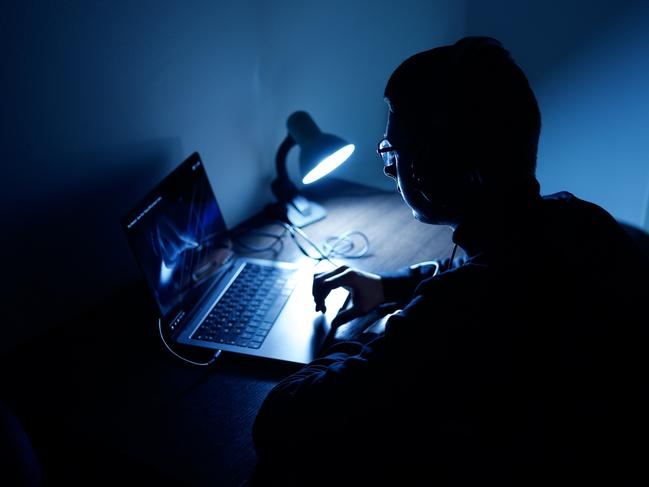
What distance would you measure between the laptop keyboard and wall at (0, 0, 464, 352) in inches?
11.8

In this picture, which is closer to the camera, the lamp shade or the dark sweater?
the dark sweater

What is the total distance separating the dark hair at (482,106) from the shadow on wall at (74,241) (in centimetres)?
71

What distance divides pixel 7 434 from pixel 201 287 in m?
0.48

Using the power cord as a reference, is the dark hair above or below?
above

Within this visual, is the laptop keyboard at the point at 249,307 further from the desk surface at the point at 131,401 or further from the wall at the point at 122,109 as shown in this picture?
the wall at the point at 122,109

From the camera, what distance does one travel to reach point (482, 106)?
70 centimetres

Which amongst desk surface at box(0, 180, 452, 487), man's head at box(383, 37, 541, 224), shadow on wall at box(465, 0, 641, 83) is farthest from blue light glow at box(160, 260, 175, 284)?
shadow on wall at box(465, 0, 641, 83)

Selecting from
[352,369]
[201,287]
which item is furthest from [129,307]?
[352,369]

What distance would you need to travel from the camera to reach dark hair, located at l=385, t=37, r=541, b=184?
70cm

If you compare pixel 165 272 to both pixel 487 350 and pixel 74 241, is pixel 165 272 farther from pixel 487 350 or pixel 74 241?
pixel 487 350

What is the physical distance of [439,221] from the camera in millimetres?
858

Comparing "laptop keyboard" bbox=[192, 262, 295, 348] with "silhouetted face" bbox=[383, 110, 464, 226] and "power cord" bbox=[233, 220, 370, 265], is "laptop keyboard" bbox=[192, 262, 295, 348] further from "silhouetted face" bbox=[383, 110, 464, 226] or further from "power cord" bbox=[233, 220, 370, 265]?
"silhouetted face" bbox=[383, 110, 464, 226]

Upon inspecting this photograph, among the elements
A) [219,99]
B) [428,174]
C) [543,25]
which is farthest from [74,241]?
[543,25]

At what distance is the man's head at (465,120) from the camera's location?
0.70m
